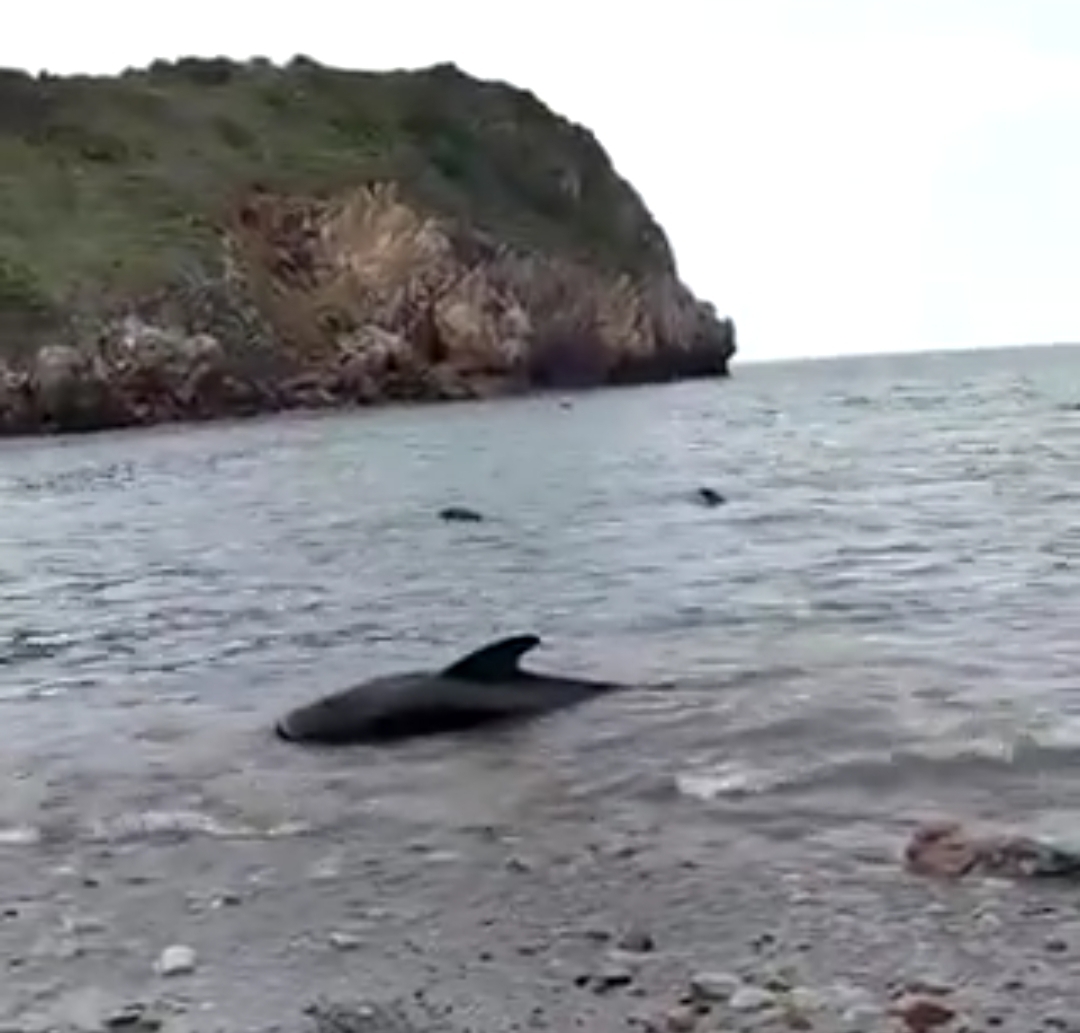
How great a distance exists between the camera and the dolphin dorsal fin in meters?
12.3

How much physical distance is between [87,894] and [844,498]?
80.9ft

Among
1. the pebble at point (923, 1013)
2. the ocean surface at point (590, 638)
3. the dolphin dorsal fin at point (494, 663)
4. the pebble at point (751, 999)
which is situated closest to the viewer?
Answer: the pebble at point (923, 1013)

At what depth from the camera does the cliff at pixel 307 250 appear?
297ft

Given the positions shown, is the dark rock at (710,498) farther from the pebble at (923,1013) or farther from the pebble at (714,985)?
the pebble at (923,1013)

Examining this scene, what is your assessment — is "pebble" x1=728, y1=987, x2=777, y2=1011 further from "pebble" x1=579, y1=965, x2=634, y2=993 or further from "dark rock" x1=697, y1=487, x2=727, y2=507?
"dark rock" x1=697, y1=487, x2=727, y2=507

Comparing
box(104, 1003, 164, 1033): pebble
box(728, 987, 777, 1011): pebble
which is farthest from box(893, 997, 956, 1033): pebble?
box(104, 1003, 164, 1033): pebble

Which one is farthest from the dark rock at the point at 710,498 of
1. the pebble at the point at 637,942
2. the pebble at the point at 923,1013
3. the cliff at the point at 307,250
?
the cliff at the point at 307,250

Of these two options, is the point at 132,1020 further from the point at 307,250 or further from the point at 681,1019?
the point at 307,250

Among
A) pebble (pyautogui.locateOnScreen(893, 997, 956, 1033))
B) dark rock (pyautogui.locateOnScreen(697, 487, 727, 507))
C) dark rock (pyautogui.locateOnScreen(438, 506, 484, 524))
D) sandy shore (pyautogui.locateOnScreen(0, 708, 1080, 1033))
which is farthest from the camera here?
dark rock (pyautogui.locateOnScreen(697, 487, 727, 507))

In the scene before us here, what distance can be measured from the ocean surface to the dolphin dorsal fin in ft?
1.65

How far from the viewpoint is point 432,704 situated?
12.3m

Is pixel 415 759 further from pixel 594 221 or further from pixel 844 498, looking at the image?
pixel 594 221

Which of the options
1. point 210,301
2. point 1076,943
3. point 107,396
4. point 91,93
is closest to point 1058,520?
point 1076,943

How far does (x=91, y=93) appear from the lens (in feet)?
391
